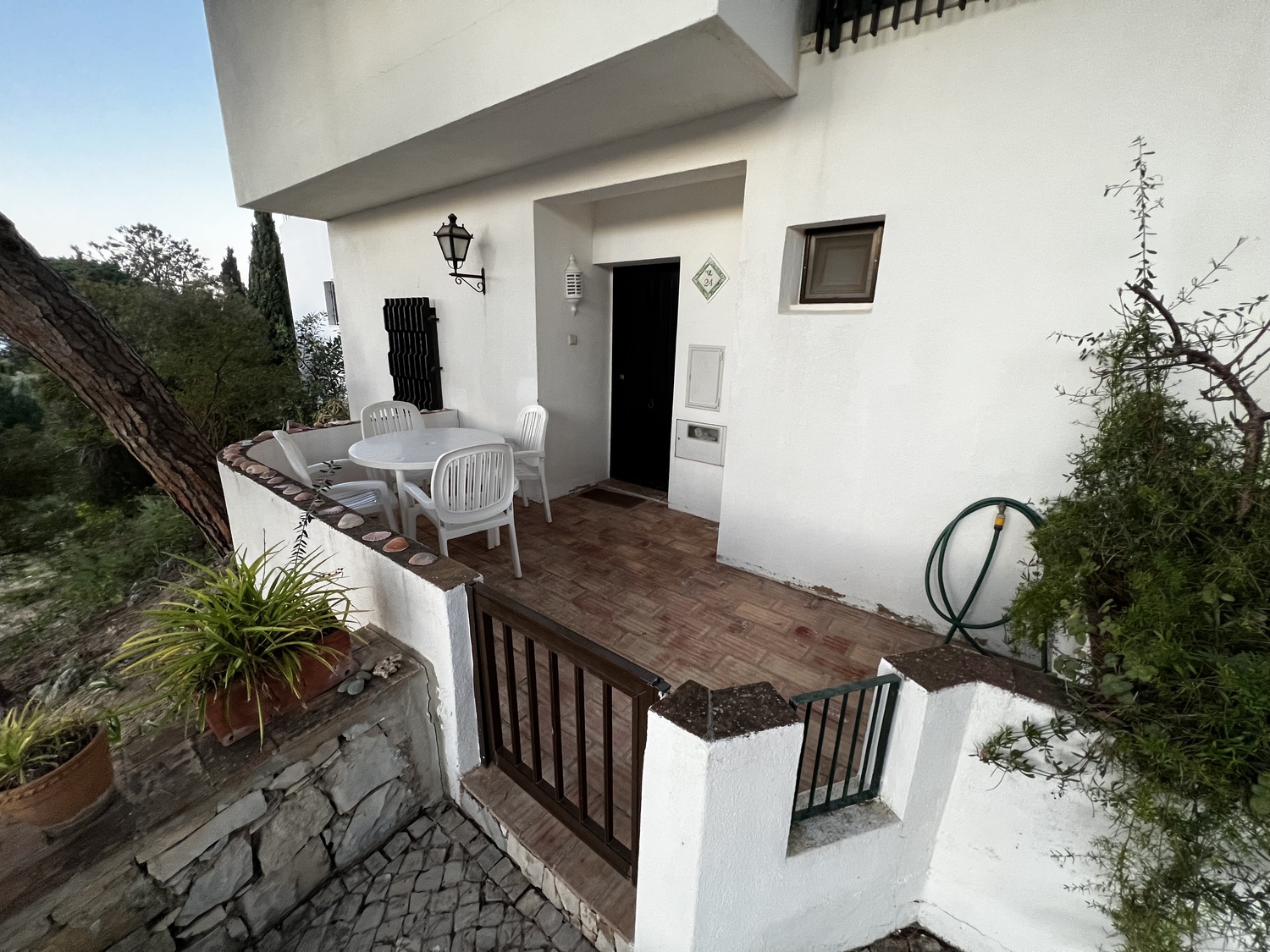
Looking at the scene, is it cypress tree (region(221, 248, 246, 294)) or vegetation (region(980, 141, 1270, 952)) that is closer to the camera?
vegetation (region(980, 141, 1270, 952))

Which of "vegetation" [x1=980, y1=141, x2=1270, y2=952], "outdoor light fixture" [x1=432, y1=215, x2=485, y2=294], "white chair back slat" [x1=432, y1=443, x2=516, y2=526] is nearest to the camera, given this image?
"vegetation" [x1=980, y1=141, x2=1270, y2=952]

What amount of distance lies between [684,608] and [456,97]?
3.18 m

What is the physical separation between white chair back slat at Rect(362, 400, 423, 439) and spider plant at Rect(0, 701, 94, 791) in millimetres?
3078

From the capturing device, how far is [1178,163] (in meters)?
1.67

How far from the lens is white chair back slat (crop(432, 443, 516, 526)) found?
2.68 metres

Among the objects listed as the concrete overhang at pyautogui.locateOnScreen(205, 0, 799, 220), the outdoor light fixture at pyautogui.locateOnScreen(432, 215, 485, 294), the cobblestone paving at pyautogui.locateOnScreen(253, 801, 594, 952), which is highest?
the concrete overhang at pyautogui.locateOnScreen(205, 0, 799, 220)

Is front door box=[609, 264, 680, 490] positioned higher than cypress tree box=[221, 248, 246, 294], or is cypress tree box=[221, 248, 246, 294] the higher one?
cypress tree box=[221, 248, 246, 294]

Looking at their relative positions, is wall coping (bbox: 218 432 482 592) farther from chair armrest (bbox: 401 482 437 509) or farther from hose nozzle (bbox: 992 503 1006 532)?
hose nozzle (bbox: 992 503 1006 532)

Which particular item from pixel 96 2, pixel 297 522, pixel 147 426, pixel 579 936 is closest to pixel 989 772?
pixel 579 936

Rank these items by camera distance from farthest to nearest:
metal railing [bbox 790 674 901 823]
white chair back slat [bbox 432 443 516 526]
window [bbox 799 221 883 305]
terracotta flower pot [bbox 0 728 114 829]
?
white chair back slat [bbox 432 443 516 526] < window [bbox 799 221 883 305] < metal railing [bbox 790 674 901 823] < terracotta flower pot [bbox 0 728 114 829]

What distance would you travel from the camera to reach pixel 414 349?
16.0 ft

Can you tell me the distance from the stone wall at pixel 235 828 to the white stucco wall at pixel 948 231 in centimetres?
217

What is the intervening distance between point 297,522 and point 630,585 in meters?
1.80

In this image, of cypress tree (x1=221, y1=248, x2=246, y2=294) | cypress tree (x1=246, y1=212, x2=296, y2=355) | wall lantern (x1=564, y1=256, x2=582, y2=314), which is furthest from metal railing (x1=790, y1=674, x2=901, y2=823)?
cypress tree (x1=221, y1=248, x2=246, y2=294)
